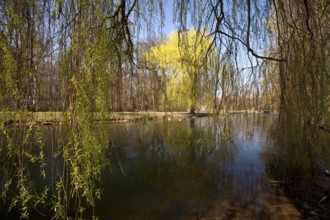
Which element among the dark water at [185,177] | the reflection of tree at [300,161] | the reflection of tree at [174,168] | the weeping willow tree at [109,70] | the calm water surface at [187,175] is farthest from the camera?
the reflection of tree at [174,168]

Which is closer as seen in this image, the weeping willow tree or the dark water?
the weeping willow tree

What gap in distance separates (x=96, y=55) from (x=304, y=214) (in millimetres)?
3916

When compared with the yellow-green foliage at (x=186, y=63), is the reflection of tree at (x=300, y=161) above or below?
below

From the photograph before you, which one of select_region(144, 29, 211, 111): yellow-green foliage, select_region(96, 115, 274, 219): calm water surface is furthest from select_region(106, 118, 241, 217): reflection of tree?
select_region(144, 29, 211, 111): yellow-green foliage

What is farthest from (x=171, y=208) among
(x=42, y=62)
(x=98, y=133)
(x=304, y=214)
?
(x=42, y=62)

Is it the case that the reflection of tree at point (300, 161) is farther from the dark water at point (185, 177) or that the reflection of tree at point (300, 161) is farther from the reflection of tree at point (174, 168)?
the reflection of tree at point (174, 168)

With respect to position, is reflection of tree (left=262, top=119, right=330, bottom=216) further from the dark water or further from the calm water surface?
the calm water surface

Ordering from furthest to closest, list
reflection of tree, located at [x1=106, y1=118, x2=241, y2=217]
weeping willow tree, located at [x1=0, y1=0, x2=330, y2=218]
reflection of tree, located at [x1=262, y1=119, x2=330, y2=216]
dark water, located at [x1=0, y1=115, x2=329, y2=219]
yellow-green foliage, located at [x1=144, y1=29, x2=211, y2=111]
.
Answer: reflection of tree, located at [x1=106, y1=118, x2=241, y2=217] < reflection of tree, located at [x1=262, y1=119, x2=330, y2=216] < yellow-green foliage, located at [x1=144, y1=29, x2=211, y2=111] < dark water, located at [x1=0, y1=115, x2=329, y2=219] < weeping willow tree, located at [x1=0, y1=0, x2=330, y2=218]

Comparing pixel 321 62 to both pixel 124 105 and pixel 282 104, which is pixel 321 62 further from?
pixel 124 105

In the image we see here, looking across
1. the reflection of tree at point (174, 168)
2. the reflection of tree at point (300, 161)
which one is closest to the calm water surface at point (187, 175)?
the reflection of tree at point (174, 168)

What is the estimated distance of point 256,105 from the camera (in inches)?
96.6

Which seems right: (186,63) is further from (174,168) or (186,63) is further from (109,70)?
(174,168)

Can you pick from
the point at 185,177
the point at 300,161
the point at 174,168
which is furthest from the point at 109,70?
the point at 174,168

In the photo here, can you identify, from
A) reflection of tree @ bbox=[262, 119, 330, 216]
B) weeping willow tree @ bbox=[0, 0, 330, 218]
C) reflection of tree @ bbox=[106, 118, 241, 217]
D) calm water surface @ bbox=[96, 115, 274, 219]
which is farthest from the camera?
reflection of tree @ bbox=[106, 118, 241, 217]
